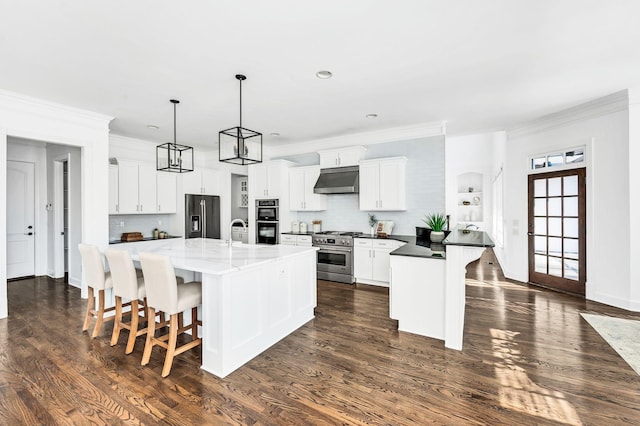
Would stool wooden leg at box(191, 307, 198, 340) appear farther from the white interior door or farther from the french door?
the french door

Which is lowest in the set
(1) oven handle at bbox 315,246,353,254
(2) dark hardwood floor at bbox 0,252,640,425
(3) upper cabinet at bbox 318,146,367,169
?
(2) dark hardwood floor at bbox 0,252,640,425

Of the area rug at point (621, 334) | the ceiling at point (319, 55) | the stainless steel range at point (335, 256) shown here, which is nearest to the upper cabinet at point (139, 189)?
the ceiling at point (319, 55)

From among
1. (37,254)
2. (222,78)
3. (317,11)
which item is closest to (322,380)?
(317,11)

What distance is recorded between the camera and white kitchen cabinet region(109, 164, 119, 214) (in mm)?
5297

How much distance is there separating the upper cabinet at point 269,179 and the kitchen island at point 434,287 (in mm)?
3498

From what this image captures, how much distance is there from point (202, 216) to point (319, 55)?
15.8 feet

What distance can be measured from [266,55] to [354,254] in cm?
351

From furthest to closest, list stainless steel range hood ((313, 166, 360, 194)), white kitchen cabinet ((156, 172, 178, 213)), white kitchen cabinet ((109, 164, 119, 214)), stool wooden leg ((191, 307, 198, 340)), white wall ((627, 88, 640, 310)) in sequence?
white kitchen cabinet ((156, 172, 178, 213)) → stainless steel range hood ((313, 166, 360, 194)) → white kitchen cabinet ((109, 164, 119, 214)) → white wall ((627, 88, 640, 310)) → stool wooden leg ((191, 307, 198, 340))

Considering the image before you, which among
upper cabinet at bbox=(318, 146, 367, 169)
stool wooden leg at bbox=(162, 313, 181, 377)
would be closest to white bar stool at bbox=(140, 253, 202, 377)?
stool wooden leg at bbox=(162, 313, 181, 377)

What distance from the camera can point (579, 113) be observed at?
4.38 meters

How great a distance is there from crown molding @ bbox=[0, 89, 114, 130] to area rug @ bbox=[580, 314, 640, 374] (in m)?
6.63

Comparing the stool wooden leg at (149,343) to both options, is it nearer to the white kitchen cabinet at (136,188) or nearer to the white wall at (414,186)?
the white kitchen cabinet at (136,188)

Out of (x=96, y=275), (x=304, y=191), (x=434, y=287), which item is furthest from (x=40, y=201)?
(x=434, y=287)

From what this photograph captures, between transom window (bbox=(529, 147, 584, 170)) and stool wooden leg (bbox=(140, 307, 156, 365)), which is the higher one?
transom window (bbox=(529, 147, 584, 170))
